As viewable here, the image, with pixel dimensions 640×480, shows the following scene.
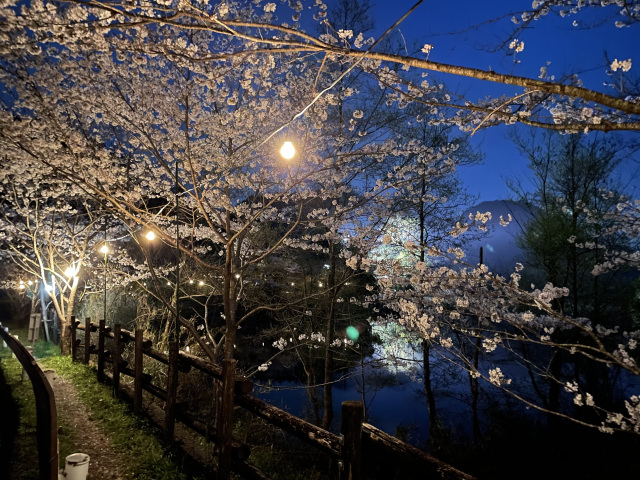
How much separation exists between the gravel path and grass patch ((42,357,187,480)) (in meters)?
0.08

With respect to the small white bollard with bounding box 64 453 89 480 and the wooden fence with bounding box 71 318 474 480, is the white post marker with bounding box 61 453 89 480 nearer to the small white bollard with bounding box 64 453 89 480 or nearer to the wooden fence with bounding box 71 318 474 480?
the small white bollard with bounding box 64 453 89 480

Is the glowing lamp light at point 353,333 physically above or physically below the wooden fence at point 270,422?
below

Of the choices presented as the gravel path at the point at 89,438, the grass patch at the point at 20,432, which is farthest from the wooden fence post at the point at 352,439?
Result: the grass patch at the point at 20,432

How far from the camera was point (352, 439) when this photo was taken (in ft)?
7.85

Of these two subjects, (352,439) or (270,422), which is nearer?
(352,439)

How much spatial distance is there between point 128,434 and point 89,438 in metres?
0.53

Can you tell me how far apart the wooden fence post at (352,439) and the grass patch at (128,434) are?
260 centimetres

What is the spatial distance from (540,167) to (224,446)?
17107mm

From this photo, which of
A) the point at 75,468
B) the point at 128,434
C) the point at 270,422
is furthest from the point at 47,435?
the point at 128,434

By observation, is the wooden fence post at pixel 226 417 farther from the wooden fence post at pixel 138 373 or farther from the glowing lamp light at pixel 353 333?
the glowing lamp light at pixel 353 333

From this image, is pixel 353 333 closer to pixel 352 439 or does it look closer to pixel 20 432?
pixel 20 432

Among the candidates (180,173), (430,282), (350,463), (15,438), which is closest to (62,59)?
(180,173)

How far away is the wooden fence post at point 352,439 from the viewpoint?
7.75 ft

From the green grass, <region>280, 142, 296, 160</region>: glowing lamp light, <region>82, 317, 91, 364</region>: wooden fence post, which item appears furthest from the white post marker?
<region>82, 317, 91, 364</region>: wooden fence post
